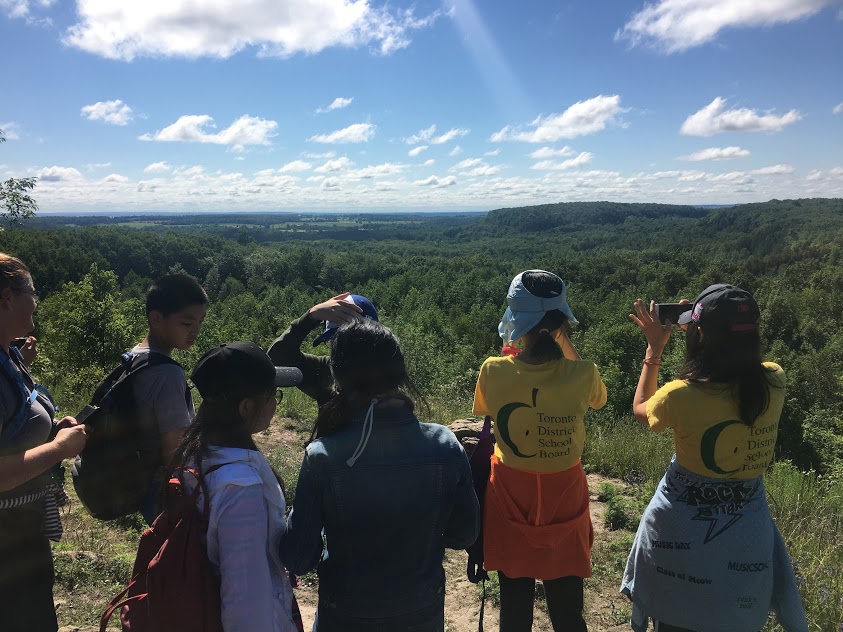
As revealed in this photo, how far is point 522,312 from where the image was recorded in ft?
6.72

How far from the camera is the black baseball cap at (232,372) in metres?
1.47

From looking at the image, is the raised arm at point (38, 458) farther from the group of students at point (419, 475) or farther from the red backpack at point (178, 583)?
the red backpack at point (178, 583)

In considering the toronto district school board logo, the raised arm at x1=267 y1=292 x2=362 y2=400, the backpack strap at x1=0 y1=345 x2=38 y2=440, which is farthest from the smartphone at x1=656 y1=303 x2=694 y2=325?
the backpack strap at x1=0 y1=345 x2=38 y2=440

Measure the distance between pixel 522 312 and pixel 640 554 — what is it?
1076mm

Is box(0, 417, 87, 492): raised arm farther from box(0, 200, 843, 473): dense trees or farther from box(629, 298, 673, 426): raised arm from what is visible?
box(0, 200, 843, 473): dense trees

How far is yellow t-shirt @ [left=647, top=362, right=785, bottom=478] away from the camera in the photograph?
1.81 meters

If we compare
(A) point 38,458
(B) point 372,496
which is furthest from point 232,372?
(A) point 38,458

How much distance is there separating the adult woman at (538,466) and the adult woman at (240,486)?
35.1 inches

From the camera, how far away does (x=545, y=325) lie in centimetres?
202

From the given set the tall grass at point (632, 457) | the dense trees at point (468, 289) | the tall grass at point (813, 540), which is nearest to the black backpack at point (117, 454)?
the tall grass at point (813, 540)

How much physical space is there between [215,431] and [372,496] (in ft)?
1.66

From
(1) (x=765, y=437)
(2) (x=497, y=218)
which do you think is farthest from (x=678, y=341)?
(2) (x=497, y=218)

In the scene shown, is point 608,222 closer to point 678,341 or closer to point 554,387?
point 678,341

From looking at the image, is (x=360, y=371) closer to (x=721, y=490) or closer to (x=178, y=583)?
(x=178, y=583)
